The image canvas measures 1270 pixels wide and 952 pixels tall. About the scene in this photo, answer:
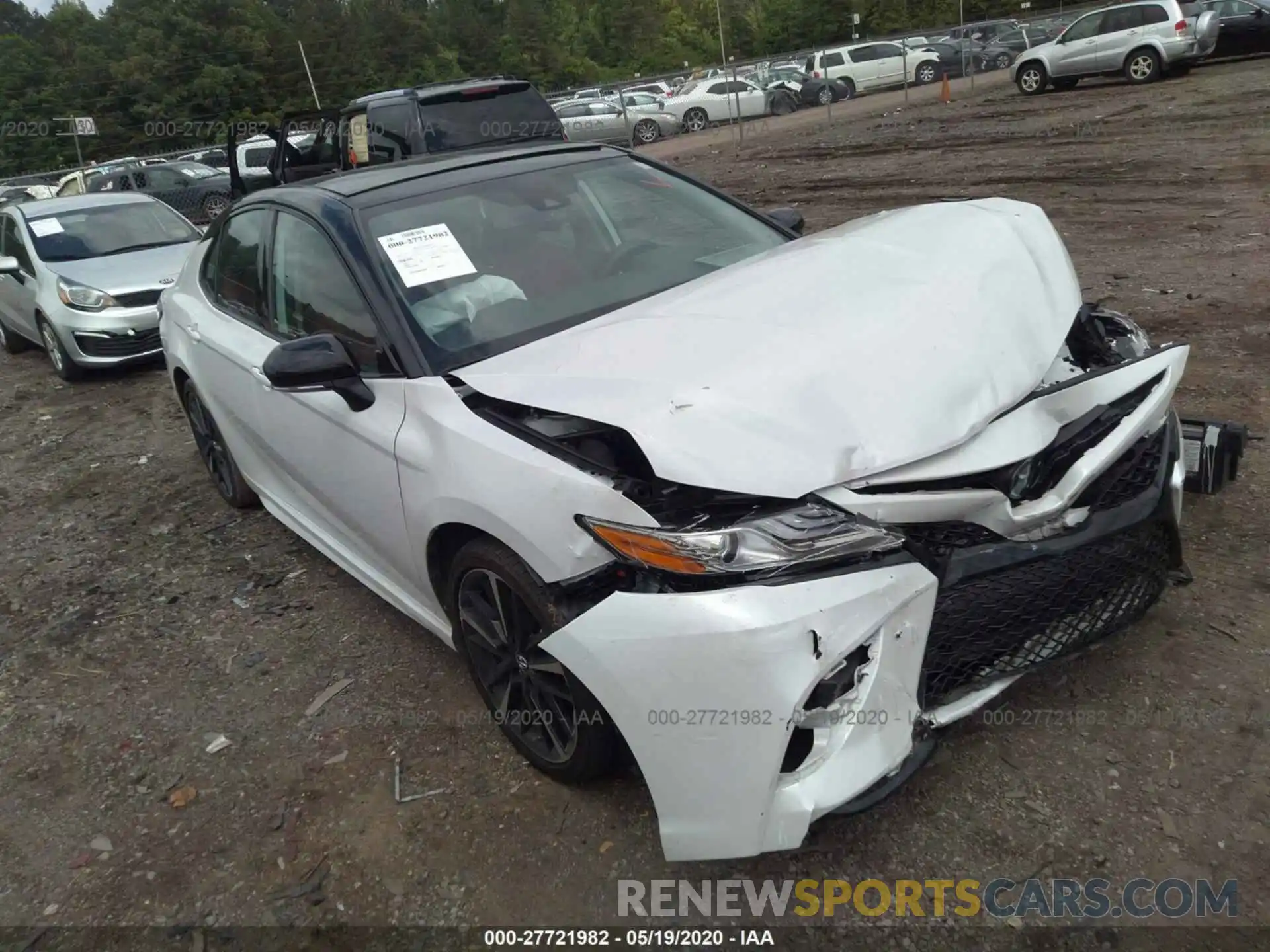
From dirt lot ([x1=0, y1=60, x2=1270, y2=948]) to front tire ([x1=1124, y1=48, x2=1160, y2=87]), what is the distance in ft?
49.8

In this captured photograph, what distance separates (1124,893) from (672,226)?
2.57 meters

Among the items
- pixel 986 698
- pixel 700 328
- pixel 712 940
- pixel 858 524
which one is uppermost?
pixel 700 328

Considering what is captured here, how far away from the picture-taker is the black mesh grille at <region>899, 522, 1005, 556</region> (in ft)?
6.97

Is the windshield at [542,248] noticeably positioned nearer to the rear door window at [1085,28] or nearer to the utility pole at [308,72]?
the rear door window at [1085,28]

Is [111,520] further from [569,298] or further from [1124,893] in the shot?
[1124,893]

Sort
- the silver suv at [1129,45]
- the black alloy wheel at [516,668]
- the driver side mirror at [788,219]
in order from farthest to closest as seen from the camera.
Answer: the silver suv at [1129,45], the driver side mirror at [788,219], the black alloy wheel at [516,668]

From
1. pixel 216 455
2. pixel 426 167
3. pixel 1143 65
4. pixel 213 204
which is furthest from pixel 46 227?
pixel 1143 65

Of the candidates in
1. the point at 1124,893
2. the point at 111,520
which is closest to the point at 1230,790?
the point at 1124,893

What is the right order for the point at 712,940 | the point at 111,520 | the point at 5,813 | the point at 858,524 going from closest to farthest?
the point at 858,524, the point at 712,940, the point at 5,813, the point at 111,520

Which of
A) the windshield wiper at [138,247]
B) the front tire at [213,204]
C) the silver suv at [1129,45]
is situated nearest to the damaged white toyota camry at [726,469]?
the windshield wiper at [138,247]

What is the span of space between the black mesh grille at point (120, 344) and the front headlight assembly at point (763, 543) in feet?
23.0

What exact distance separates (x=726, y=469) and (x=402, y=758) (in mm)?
1532

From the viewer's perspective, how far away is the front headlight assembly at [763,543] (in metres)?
1.96

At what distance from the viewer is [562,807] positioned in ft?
8.38
